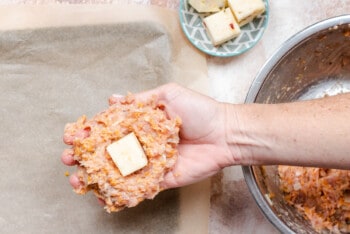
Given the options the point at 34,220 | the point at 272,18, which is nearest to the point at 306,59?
the point at 272,18

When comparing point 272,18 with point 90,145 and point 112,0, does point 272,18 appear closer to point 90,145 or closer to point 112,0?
Answer: point 112,0

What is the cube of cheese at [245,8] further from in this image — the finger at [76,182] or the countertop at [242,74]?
the finger at [76,182]

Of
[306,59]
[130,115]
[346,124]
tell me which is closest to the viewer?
[346,124]

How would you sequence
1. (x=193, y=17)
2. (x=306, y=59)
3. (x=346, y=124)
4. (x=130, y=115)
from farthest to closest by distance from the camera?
(x=193, y=17) → (x=306, y=59) → (x=130, y=115) → (x=346, y=124)

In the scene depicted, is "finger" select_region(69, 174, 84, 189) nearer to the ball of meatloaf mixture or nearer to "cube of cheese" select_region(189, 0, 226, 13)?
the ball of meatloaf mixture

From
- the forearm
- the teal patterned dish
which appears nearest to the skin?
the forearm

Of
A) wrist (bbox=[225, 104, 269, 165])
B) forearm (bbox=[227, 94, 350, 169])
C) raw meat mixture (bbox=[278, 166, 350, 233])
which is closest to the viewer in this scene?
forearm (bbox=[227, 94, 350, 169])

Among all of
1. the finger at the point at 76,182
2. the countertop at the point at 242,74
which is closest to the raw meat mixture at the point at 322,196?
the countertop at the point at 242,74

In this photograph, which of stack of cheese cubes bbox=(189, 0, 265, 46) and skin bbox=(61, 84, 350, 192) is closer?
skin bbox=(61, 84, 350, 192)
